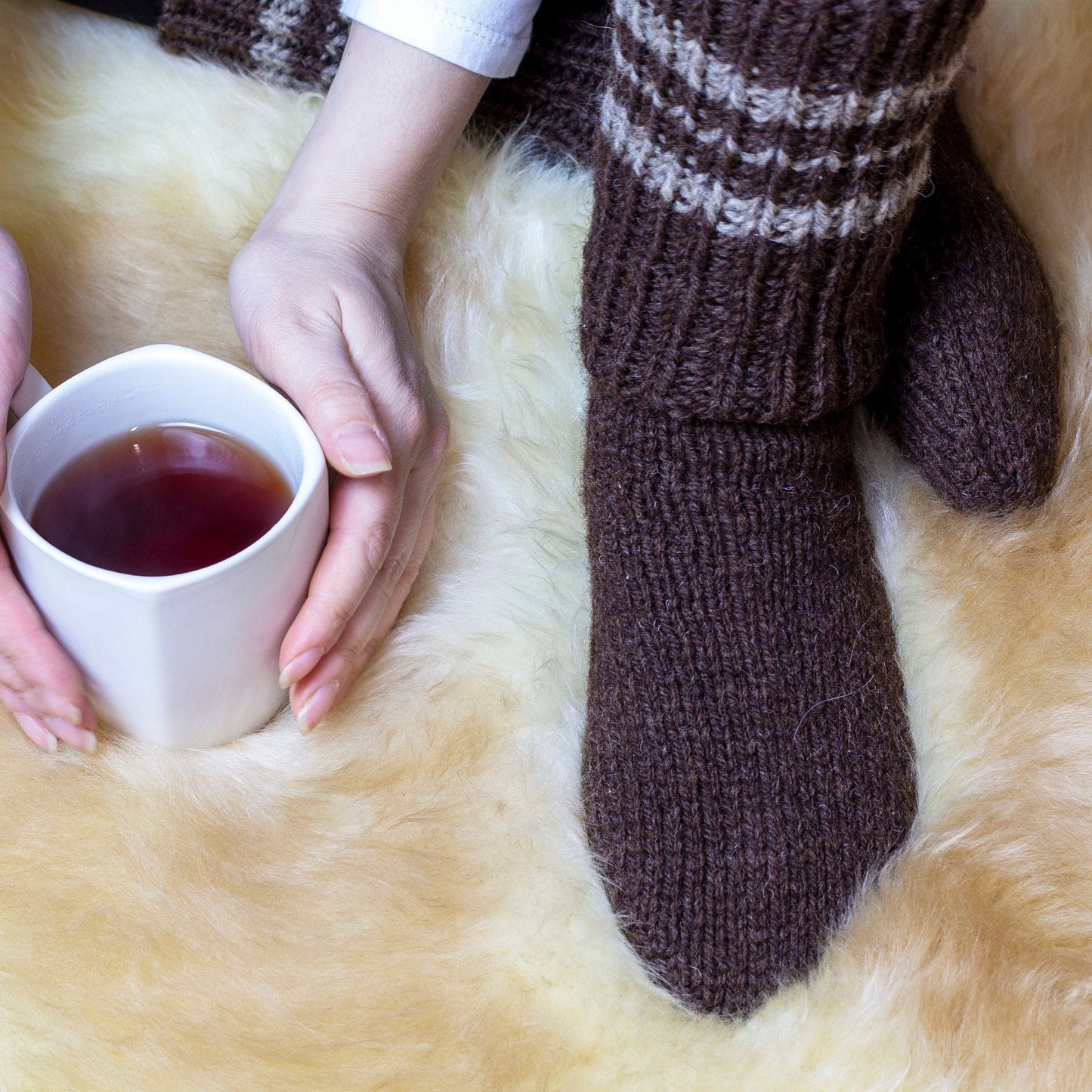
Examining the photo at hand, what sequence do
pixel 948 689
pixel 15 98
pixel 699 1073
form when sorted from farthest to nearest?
pixel 15 98
pixel 948 689
pixel 699 1073

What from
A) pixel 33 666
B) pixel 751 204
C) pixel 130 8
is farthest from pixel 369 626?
pixel 130 8

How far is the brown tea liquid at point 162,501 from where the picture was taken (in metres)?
0.48

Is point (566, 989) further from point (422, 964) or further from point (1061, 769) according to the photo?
point (1061, 769)

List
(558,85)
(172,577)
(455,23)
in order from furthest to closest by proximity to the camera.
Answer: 1. (558,85)
2. (455,23)
3. (172,577)

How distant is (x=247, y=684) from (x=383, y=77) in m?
0.35

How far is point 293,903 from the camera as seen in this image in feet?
1.78

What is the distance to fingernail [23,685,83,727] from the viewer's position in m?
0.51

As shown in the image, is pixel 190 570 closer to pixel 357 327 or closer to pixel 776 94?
pixel 357 327

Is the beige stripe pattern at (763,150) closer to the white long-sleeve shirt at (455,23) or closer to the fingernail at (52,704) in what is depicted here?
the white long-sleeve shirt at (455,23)

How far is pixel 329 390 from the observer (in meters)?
0.52

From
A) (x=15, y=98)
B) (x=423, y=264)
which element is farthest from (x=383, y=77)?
(x=15, y=98)

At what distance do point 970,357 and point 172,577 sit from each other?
444 millimetres

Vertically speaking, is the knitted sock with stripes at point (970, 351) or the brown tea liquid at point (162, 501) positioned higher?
the knitted sock with stripes at point (970, 351)

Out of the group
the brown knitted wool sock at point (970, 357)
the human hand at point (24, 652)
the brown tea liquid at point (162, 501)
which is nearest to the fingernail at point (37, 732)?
the human hand at point (24, 652)
